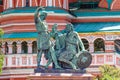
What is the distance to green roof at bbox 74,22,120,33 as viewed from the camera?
44594mm

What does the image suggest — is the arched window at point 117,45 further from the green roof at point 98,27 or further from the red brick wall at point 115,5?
the red brick wall at point 115,5

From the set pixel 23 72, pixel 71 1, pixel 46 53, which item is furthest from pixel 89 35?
pixel 46 53

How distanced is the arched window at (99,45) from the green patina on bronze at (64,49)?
15.6 metres

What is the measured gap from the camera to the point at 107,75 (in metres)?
34.6

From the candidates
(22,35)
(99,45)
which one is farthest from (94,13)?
(22,35)

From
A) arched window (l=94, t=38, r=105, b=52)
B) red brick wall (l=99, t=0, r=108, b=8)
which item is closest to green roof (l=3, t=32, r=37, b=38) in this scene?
arched window (l=94, t=38, r=105, b=52)

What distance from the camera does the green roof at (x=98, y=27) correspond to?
44.6m

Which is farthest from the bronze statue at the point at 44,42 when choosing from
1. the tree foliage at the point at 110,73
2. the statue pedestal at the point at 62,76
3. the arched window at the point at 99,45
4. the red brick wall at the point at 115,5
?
the red brick wall at the point at 115,5

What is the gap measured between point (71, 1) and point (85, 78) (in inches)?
971

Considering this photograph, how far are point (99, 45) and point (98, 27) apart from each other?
1.99 m

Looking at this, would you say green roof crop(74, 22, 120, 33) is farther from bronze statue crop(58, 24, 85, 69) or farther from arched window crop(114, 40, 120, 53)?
bronze statue crop(58, 24, 85, 69)

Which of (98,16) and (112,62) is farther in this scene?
(98,16)

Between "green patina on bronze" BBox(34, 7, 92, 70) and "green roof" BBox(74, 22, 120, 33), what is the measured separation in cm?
1660

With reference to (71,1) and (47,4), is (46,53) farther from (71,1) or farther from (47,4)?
(71,1)
